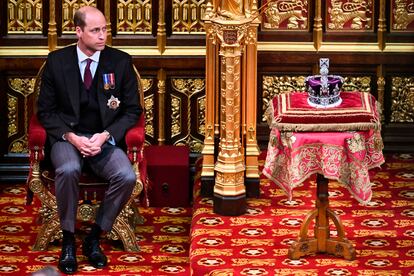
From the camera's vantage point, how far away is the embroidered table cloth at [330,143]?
7.38 meters

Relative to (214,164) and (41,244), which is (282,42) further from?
(41,244)

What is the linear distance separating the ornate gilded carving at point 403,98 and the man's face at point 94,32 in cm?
271

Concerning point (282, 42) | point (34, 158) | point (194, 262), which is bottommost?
point (194, 262)

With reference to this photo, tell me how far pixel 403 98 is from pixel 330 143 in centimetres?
262

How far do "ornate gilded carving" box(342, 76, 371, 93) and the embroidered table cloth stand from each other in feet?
7.65

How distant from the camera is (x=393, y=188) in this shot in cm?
905

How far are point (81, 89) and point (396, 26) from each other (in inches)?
110

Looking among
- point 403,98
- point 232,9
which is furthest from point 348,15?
point 232,9

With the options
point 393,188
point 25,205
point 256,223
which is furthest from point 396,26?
point 25,205

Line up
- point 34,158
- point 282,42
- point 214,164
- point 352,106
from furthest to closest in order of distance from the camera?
point 282,42 < point 214,164 < point 34,158 < point 352,106

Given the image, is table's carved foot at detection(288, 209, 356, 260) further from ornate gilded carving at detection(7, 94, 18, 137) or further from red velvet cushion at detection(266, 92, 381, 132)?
ornate gilded carving at detection(7, 94, 18, 137)

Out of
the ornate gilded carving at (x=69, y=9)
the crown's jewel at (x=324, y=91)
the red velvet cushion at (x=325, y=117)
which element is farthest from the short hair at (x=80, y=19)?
the ornate gilded carving at (x=69, y=9)

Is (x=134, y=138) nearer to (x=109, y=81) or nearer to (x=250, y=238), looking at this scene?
(x=109, y=81)

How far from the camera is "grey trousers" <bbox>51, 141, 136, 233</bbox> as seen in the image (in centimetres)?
786
